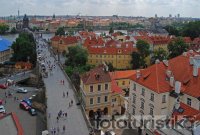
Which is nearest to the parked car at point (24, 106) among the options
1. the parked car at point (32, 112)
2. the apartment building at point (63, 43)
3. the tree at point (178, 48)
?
Result: the parked car at point (32, 112)

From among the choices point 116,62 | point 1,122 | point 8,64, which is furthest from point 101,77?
point 8,64

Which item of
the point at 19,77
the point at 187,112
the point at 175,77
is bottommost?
the point at 19,77

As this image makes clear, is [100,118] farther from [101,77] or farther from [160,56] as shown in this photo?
[160,56]

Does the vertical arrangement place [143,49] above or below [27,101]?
above

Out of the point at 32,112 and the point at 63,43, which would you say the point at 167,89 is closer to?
the point at 32,112

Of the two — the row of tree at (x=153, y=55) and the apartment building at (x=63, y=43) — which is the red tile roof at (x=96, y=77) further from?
the apartment building at (x=63, y=43)

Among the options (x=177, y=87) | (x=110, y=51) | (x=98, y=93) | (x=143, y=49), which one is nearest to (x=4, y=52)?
(x=110, y=51)
